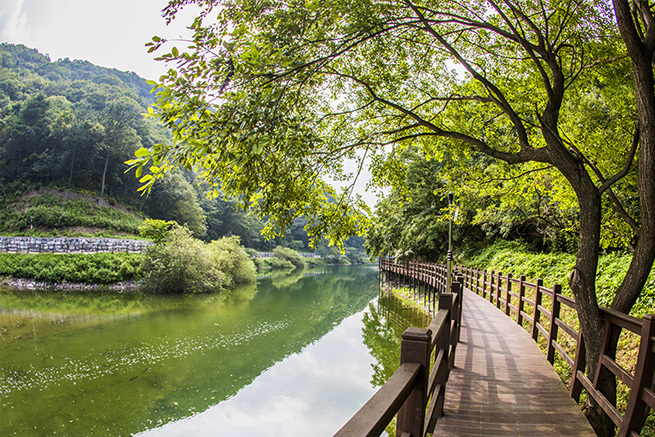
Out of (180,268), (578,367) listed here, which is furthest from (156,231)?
(578,367)

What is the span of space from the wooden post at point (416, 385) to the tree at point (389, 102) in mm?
1849

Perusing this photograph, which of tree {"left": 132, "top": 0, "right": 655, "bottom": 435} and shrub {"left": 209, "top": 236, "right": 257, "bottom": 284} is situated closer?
tree {"left": 132, "top": 0, "right": 655, "bottom": 435}

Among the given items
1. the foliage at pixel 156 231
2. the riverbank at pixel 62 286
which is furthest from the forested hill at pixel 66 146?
the foliage at pixel 156 231

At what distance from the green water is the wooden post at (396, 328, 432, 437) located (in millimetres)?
7089

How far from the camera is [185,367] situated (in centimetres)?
1118

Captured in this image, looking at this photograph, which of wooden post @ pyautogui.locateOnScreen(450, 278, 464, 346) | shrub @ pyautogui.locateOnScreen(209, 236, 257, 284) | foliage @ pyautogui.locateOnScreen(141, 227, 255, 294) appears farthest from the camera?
shrub @ pyautogui.locateOnScreen(209, 236, 257, 284)

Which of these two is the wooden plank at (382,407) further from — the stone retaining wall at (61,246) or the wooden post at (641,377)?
the stone retaining wall at (61,246)

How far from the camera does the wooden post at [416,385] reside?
1.97 meters

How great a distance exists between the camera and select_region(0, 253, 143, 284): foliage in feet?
87.4

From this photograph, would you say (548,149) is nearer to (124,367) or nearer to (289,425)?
(289,425)

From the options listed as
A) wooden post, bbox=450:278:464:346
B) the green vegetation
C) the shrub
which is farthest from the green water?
the green vegetation

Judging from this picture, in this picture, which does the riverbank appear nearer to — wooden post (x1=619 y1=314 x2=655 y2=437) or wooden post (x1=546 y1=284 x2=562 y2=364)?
wooden post (x1=546 y1=284 x2=562 y2=364)

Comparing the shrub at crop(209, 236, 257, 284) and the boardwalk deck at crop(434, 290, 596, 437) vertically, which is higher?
the boardwalk deck at crop(434, 290, 596, 437)

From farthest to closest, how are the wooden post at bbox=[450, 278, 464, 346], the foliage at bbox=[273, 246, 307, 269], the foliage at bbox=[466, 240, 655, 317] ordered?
the foliage at bbox=[273, 246, 307, 269]
the foliage at bbox=[466, 240, 655, 317]
the wooden post at bbox=[450, 278, 464, 346]
